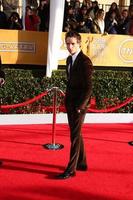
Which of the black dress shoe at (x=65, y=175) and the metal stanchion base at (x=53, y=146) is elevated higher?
the black dress shoe at (x=65, y=175)

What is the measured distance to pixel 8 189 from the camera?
18.2 feet

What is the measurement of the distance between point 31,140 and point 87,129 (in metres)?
1.51

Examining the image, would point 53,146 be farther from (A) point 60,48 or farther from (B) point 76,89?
(A) point 60,48

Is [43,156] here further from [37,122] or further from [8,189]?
[37,122]

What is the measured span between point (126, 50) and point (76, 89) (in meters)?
6.50

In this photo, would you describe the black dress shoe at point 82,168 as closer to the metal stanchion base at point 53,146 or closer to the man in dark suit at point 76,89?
the man in dark suit at point 76,89

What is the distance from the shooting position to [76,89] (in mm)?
5844

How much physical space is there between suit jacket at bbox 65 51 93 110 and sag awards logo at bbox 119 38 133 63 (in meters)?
6.39

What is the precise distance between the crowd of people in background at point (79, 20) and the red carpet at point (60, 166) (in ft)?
11.6

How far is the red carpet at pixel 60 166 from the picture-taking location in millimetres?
5538

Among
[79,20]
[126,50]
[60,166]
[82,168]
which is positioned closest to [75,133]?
[82,168]

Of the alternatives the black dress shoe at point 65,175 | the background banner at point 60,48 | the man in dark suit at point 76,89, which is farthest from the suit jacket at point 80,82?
the background banner at point 60,48

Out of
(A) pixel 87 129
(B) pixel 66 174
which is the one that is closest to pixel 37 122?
(A) pixel 87 129

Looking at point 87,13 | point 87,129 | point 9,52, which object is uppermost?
point 87,13
